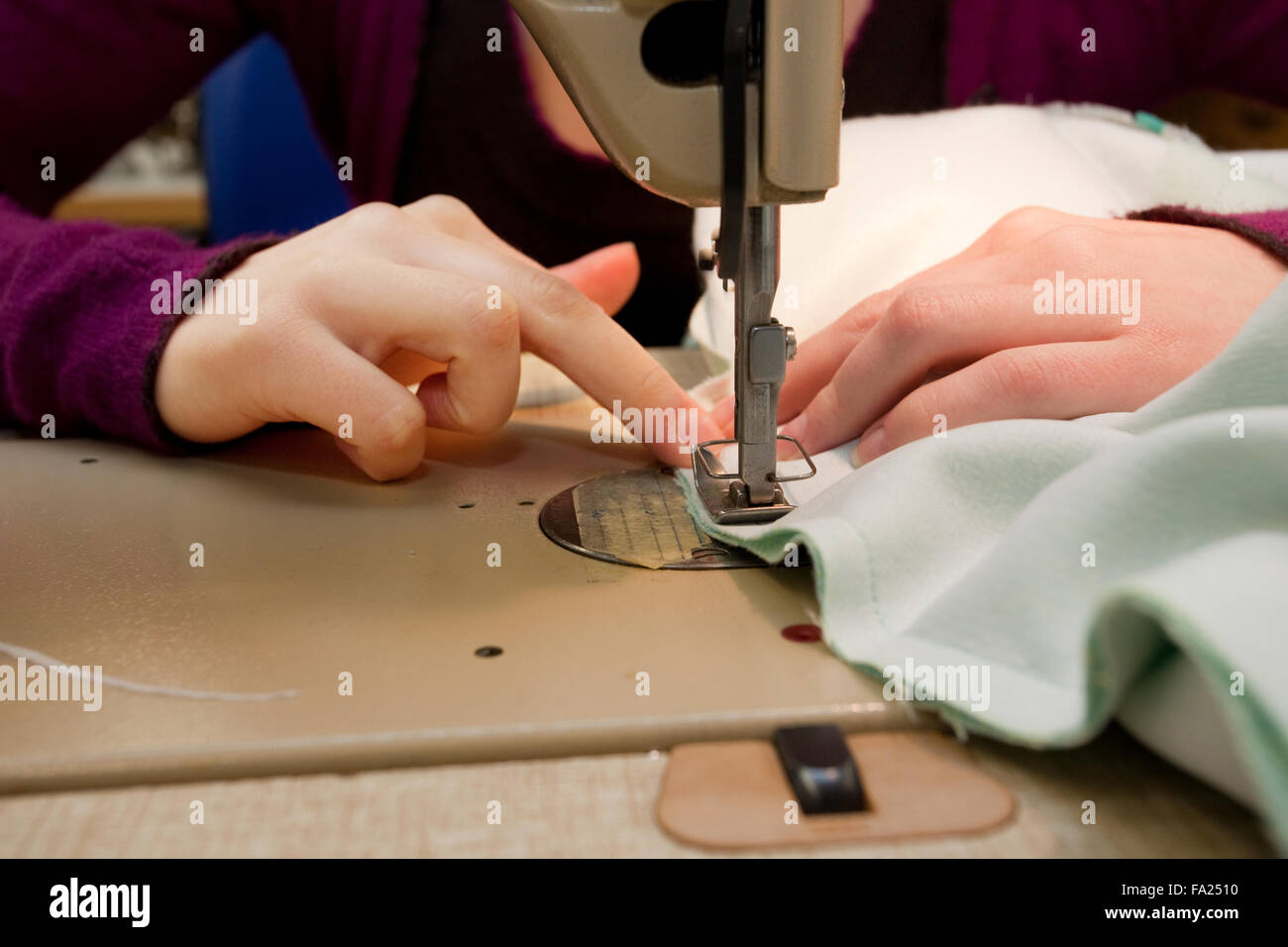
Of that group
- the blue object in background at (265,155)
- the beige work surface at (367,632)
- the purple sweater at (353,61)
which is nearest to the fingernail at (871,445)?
the beige work surface at (367,632)

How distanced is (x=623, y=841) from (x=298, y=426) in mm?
509

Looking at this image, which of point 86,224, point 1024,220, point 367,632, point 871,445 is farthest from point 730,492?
point 86,224

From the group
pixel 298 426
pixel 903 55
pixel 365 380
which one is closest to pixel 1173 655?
pixel 365 380

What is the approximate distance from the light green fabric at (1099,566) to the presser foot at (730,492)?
0.04 m

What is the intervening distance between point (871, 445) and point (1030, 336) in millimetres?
99

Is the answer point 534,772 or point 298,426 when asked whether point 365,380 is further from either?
point 534,772

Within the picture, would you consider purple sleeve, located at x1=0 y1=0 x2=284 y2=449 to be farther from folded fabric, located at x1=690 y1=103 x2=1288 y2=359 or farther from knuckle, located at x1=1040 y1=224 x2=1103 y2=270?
knuckle, located at x1=1040 y1=224 x2=1103 y2=270

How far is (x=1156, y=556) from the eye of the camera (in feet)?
1.04

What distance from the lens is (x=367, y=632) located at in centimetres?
40

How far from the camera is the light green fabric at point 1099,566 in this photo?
10.6 inches

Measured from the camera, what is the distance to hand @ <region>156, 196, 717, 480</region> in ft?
1.87

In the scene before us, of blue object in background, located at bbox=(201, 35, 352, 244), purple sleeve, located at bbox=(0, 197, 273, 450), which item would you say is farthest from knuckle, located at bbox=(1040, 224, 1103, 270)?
blue object in background, located at bbox=(201, 35, 352, 244)
